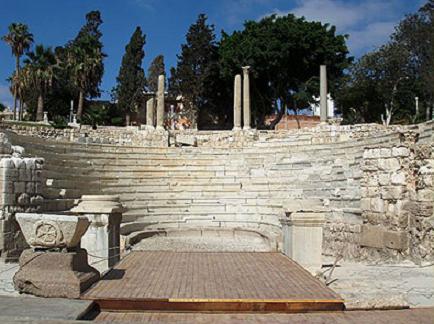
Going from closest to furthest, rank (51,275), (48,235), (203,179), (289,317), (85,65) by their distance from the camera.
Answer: (289,317), (51,275), (48,235), (203,179), (85,65)

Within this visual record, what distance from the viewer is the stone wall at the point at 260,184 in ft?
33.2

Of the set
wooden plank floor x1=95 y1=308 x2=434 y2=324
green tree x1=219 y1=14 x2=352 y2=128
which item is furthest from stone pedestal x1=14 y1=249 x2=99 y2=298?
green tree x1=219 y1=14 x2=352 y2=128

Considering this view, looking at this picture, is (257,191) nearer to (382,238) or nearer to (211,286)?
(382,238)

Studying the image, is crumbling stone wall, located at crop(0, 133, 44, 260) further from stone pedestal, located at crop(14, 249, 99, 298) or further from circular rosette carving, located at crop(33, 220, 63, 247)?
circular rosette carving, located at crop(33, 220, 63, 247)

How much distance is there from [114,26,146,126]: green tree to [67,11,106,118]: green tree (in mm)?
2424

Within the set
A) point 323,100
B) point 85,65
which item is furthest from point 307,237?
point 85,65

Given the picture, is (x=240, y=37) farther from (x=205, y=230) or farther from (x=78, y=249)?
(x=78, y=249)

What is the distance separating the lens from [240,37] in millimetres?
48156

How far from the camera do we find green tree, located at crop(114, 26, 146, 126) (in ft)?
160

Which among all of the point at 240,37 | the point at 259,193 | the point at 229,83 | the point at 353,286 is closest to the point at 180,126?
the point at 229,83

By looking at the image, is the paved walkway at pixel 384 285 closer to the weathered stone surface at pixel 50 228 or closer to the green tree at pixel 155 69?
the weathered stone surface at pixel 50 228

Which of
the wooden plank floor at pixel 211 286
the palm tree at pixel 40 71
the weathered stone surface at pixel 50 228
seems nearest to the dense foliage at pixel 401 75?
the palm tree at pixel 40 71

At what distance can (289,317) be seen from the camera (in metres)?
5.74

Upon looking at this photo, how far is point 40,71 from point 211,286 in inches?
1756
